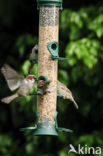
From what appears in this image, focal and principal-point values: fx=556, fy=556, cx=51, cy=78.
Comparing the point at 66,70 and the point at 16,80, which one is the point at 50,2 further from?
the point at 66,70

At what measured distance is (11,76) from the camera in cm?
412

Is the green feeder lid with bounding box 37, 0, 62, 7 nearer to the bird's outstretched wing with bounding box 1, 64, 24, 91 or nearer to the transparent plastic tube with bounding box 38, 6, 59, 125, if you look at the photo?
the transparent plastic tube with bounding box 38, 6, 59, 125

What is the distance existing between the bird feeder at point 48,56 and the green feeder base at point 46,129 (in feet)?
0.07

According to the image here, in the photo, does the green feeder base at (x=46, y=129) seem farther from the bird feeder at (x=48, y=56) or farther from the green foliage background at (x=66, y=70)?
the green foliage background at (x=66, y=70)

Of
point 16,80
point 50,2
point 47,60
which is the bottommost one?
point 16,80

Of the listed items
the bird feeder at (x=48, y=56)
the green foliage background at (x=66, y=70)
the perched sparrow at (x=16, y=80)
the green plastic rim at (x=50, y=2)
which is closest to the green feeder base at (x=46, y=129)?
the bird feeder at (x=48, y=56)

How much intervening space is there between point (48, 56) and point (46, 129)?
0.58 meters

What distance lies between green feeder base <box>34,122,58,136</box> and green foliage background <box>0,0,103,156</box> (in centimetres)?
110

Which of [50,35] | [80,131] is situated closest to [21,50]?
[80,131]

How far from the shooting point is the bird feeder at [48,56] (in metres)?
4.35

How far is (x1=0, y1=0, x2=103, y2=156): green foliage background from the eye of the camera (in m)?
5.77

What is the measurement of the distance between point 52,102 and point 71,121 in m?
2.20

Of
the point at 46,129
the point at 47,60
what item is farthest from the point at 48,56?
the point at 46,129

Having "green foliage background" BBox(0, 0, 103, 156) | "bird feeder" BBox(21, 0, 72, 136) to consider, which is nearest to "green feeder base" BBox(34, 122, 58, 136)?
"bird feeder" BBox(21, 0, 72, 136)
